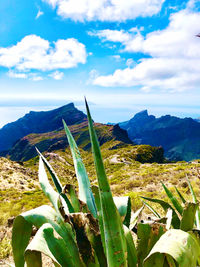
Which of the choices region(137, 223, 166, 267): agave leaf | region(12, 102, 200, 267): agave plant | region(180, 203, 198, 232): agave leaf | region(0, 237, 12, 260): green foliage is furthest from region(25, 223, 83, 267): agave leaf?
region(0, 237, 12, 260): green foliage

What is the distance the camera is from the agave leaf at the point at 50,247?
100 cm

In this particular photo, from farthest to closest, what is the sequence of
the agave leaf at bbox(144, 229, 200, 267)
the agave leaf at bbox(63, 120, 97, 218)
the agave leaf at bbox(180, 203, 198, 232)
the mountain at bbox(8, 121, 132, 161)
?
the mountain at bbox(8, 121, 132, 161) < the agave leaf at bbox(63, 120, 97, 218) < the agave leaf at bbox(180, 203, 198, 232) < the agave leaf at bbox(144, 229, 200, 267)

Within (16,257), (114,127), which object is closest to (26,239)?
(16,257)

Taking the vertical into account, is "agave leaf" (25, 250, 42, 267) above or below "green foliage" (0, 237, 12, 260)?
above

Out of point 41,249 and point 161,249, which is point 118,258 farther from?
point 41,249

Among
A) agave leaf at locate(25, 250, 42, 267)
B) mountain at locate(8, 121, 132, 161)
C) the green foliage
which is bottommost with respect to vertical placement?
mountain at locate(8, 121, 132, 161)

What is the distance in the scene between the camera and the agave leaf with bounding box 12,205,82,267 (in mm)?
1176

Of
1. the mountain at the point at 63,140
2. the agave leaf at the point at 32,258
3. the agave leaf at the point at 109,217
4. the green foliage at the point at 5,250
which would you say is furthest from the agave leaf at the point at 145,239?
the mountain at the point at 63,140

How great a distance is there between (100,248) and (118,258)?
407mm

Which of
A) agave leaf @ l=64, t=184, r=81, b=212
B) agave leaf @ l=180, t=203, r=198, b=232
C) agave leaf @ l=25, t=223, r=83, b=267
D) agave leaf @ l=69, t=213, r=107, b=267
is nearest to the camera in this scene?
agave leaf @ l=25, t=223, r=83, b=267

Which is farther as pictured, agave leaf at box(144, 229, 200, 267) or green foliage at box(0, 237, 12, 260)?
green foliage at box(0, 237, 12, 260)

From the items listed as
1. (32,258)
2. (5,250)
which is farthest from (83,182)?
(5,250)

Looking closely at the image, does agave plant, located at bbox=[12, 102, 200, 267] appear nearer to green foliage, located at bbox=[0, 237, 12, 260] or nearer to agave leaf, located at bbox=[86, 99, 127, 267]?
agave leaf, located at bbox=[86, 99, 127, 267]

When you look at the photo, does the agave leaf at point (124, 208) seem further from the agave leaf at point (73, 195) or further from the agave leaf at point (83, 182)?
the agave leaf at point (73, 195)
